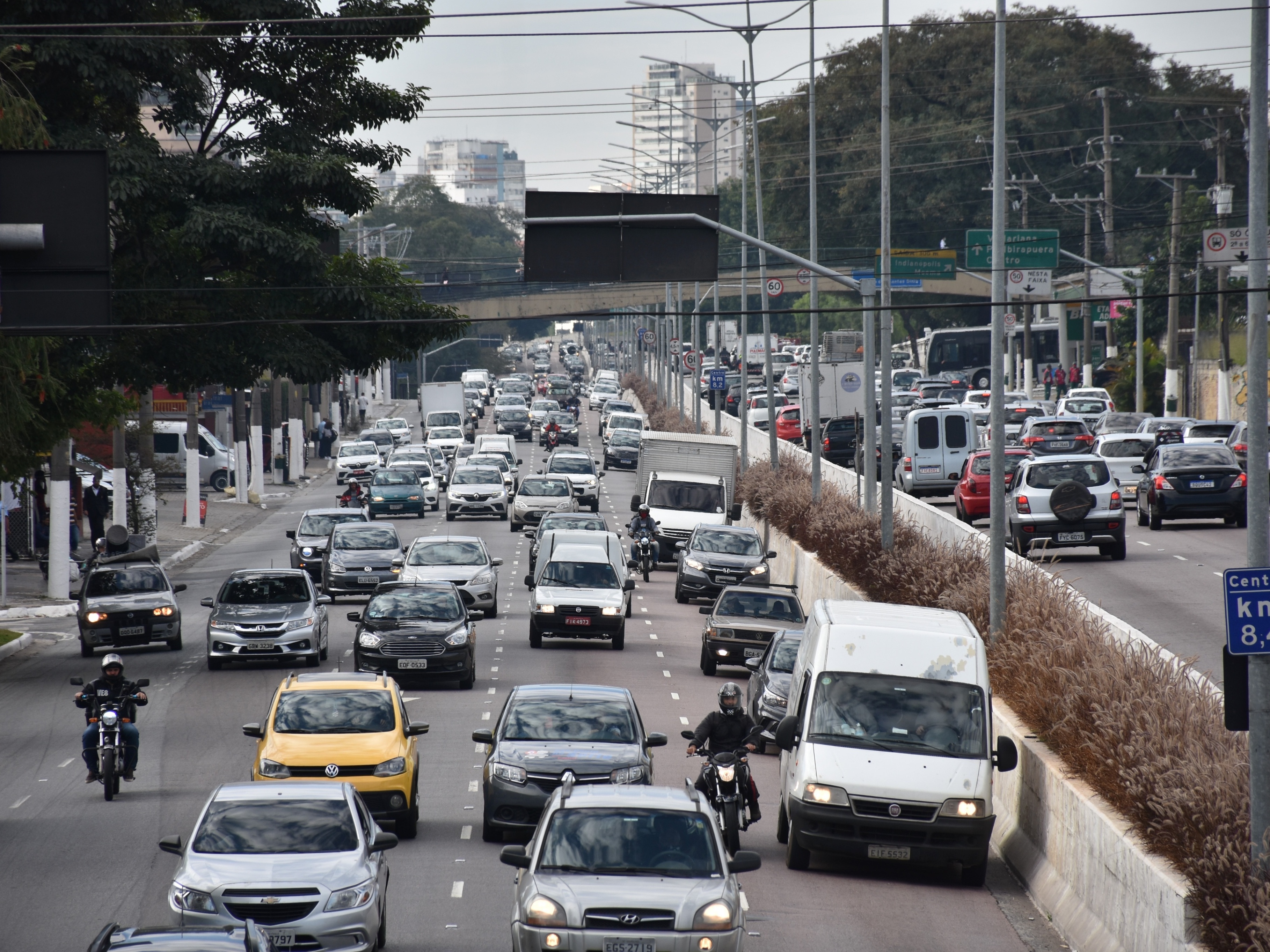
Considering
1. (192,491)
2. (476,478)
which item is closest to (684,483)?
(476,478)

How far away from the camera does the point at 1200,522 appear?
38.1 meters

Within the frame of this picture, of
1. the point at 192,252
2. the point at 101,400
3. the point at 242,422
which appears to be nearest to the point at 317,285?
Answer: the point at 192,252

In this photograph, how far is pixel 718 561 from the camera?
120 feet

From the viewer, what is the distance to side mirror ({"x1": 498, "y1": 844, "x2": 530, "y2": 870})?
12125mm

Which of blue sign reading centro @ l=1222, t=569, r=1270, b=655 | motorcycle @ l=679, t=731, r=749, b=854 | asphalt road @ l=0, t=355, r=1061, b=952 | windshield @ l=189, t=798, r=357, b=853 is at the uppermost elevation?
blue sign reading centro @ l=1222, t=569, r=1270, b=655

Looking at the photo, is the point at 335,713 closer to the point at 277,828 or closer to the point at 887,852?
the point at 277,828

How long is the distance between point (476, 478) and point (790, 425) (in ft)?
50.1

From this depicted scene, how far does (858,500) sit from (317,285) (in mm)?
13461

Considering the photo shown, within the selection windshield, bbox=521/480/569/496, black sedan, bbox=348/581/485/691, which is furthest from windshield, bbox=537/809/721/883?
windshield, bbox=521/480/569/496

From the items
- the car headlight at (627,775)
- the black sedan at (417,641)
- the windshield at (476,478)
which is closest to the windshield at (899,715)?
the car headlight at (627,775)

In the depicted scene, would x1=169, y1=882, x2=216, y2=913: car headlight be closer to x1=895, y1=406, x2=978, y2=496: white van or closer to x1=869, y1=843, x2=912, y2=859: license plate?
x1=869, y1=843, x2=912, y2=859: license plate

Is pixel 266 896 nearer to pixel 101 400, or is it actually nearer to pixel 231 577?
pixel 231 577

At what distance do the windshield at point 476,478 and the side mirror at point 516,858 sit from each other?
135ft

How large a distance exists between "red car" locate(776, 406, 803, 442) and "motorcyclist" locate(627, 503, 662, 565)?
21.4m
